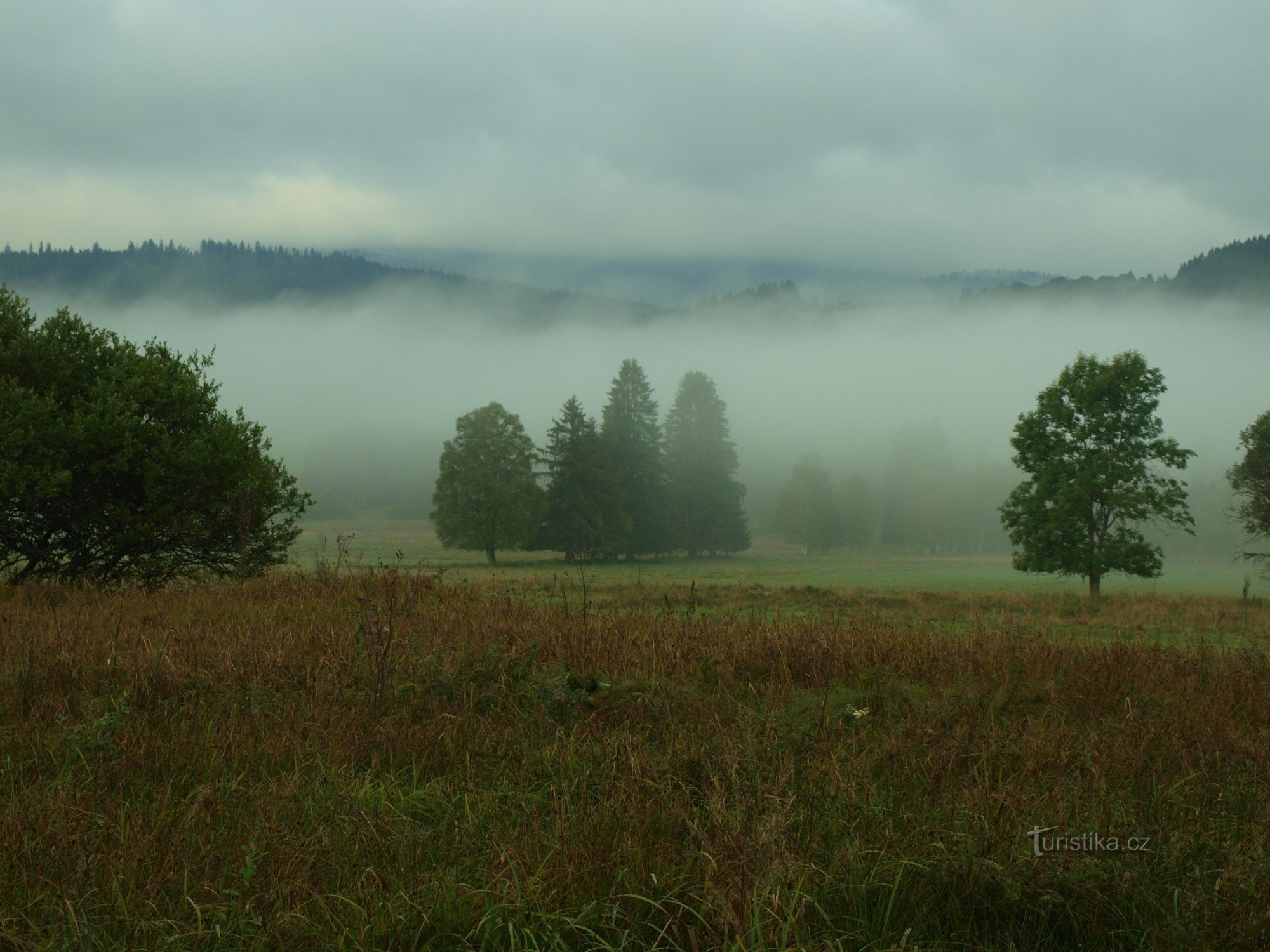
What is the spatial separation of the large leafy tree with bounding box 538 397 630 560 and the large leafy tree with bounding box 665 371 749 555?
323 inches

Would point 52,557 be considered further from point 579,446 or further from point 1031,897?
point 579,446

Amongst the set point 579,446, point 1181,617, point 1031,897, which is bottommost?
point 1181,617

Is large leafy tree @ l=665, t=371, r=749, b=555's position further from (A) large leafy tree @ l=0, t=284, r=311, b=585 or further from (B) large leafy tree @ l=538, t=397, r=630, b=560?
(A) large leafy tree @ l=0, t=284, r=311, b=585

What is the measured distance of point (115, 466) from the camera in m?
13.6

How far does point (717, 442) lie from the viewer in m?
70.6

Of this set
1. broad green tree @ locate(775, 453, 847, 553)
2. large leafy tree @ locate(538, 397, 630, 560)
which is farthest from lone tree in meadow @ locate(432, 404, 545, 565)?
broad green tree @ locate(775, 453, 847, 553)

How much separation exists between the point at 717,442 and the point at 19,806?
2670 inches

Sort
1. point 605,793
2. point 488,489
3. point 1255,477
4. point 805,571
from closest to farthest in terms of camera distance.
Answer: point 605,793 < point 1255,477 < point 805,571 < point 488,489

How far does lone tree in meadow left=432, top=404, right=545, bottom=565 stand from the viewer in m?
55.1

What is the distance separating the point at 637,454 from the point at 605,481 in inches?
320

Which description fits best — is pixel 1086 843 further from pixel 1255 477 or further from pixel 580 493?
pixel 580 493

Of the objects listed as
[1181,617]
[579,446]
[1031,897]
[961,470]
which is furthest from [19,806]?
[961,470]

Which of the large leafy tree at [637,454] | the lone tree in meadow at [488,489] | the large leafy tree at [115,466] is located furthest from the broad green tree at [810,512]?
the large leafy tree at [115,466]

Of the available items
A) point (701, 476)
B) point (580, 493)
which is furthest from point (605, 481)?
point (701, 476)
